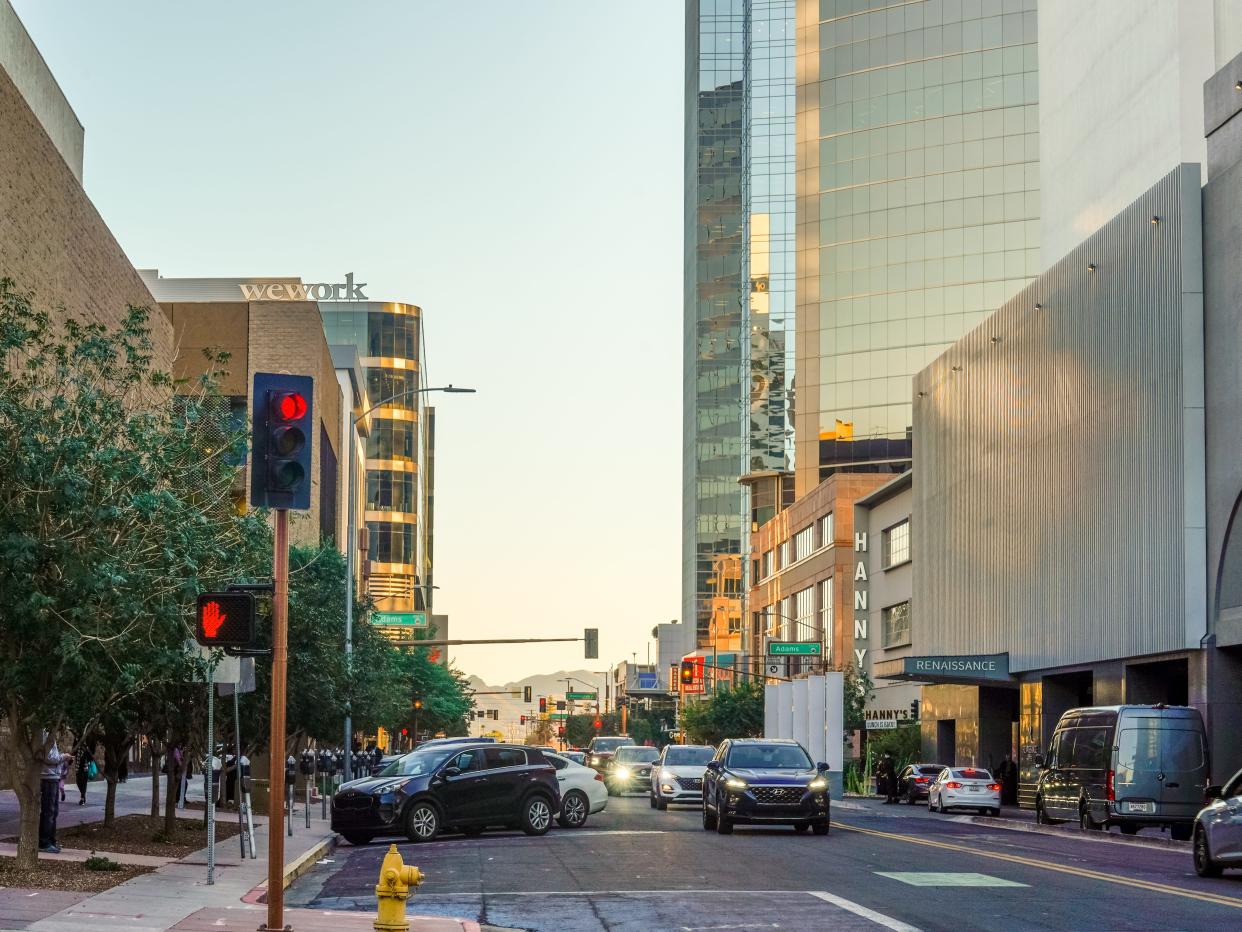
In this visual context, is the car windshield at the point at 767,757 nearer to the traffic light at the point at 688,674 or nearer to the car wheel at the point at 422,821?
the car wheel at the point at 422,821

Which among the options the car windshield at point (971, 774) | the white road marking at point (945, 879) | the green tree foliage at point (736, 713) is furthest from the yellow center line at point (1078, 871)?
the green tree foliage at point (736, 713)

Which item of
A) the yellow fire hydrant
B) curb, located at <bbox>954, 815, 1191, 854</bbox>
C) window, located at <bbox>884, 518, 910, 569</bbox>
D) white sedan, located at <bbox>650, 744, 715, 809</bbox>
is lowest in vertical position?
curb, located at <bbox>954, 815, 1191, 854</bbox>

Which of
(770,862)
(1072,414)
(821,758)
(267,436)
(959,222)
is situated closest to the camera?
(267,436)

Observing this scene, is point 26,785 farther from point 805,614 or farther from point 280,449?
point 805,614

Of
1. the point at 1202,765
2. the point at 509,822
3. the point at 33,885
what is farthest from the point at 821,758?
the point at 33,885

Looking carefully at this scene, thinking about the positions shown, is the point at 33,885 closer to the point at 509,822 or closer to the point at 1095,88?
the point at 509,822

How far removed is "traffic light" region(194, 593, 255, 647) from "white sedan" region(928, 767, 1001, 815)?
37538 millimetres

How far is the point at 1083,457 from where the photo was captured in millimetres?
49031

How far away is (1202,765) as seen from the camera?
114ft

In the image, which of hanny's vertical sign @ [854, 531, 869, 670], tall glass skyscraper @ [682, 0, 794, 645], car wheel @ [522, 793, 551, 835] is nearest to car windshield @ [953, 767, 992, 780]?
car wheel @ [522, 793, 551, 835]

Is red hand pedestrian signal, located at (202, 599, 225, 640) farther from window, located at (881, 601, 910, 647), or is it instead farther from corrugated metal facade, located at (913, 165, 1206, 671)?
window, located at (881, 601, 910, 647)

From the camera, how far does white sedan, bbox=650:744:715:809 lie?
41906 millimetres

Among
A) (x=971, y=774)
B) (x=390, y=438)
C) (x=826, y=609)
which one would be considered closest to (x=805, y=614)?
(x=826, y=609)

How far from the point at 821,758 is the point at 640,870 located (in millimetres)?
36599
